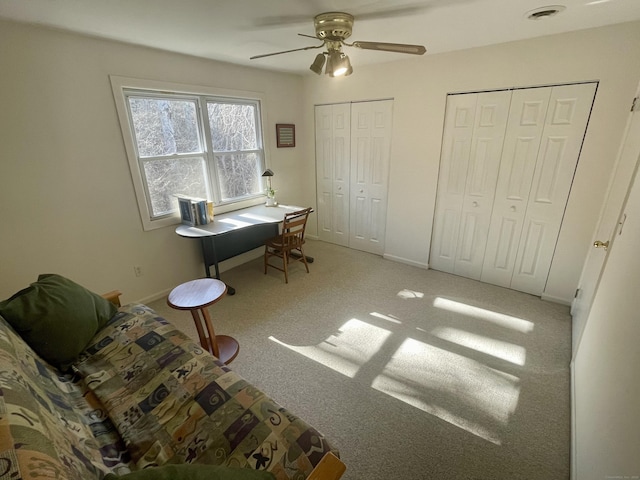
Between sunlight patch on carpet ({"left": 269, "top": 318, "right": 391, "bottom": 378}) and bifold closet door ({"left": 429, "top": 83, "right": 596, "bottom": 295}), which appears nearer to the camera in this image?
sunlight patch on carpet ({"left": 269, "top": 318, "right": 391, "bottom": 378})

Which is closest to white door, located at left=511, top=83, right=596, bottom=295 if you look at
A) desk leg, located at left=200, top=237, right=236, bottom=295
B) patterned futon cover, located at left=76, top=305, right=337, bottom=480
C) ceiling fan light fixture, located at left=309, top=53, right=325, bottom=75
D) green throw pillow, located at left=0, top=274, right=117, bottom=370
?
ceiling fan light fixture, located at left=309, top=53, right=325, bottom=75

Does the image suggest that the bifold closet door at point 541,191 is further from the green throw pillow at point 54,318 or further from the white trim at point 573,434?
the green throw pillow at point 54,318

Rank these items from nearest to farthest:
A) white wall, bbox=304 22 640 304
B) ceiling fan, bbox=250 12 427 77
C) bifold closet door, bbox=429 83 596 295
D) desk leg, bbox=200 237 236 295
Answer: ceiling fan, bbox=250 12 427 77 < white wall, bbox=304 22 640 304 < bifold closet door, bbox=429 83 596 295 < desk leg, bbox=200 237 236 295

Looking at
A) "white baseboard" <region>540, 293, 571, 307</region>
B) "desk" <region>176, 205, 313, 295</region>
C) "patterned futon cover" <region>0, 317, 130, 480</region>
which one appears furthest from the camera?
"desk" <region>176, 205, 313, 295</region>

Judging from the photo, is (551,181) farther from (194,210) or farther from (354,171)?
(194,210)

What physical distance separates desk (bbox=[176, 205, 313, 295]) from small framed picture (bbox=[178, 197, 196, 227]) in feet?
0.21

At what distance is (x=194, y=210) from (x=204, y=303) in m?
1.43

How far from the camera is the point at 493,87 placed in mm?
2703

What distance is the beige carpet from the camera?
→ 152 centimetres

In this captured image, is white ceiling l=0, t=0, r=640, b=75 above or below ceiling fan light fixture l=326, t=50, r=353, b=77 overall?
above

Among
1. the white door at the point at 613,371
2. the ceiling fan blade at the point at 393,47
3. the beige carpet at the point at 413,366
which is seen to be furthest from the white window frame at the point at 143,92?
the white door at the point at 613,371

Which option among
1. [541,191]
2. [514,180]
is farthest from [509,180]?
[541,191]

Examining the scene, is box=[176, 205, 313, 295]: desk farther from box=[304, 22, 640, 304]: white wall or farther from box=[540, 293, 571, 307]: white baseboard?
box=[540, 293, 571, 307]: white baseboard

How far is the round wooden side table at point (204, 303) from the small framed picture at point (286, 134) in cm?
251
